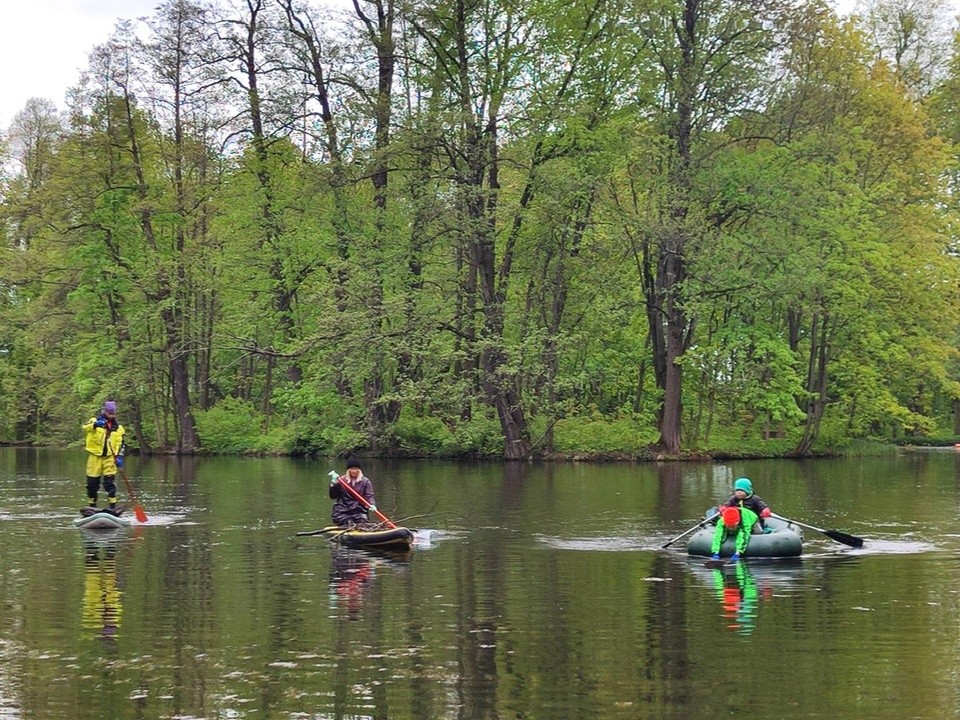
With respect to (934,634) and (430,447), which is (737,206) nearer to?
(430,447)

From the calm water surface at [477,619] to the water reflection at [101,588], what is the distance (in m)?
0.05

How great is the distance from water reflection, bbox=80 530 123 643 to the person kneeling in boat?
829 cm

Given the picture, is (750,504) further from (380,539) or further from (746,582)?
(380,539)

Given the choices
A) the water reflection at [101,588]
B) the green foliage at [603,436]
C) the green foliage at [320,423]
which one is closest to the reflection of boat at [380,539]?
the water reflection at [101,588]

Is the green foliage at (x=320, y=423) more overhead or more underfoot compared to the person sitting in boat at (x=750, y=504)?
more overhead

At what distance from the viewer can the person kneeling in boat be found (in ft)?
61.6

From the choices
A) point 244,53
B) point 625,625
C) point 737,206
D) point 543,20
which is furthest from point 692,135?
point 625,625

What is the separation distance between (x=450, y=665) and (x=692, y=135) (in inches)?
1404

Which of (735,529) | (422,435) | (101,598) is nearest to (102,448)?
(101,598)

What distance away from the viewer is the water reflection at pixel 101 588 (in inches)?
507

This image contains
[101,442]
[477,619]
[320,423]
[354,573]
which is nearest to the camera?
[477,619]

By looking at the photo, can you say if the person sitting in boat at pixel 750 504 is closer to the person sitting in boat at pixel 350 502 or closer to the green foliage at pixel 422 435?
the person sitting in boat at pixel 350 502

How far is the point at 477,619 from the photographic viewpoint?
43.9 ft

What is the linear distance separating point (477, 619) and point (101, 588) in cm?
498
